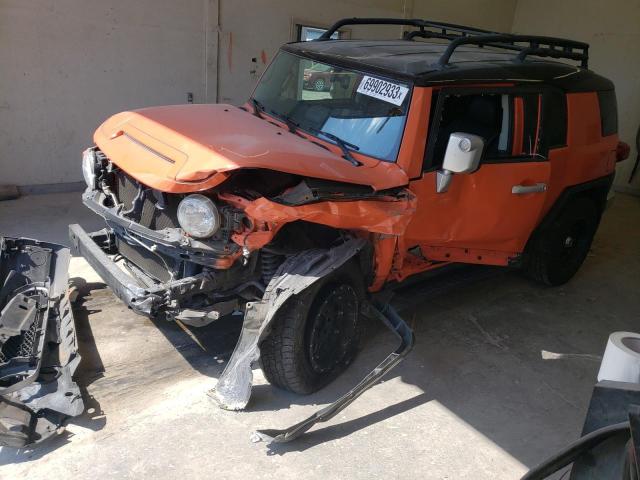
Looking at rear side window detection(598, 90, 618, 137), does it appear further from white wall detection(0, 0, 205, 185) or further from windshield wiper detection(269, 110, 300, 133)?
white wall detection(0, 0, 205, 185)

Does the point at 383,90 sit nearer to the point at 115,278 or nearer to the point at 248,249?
the point at 248,249

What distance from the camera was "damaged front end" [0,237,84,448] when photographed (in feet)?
8.66

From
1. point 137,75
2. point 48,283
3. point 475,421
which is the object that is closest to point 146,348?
point 48,283

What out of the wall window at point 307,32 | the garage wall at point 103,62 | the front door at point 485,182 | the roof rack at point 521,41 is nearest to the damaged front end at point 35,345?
the front door at point 485,182

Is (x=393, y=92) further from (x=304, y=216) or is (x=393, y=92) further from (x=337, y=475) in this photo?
(x=337, y=475)

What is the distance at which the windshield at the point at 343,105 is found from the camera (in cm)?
341

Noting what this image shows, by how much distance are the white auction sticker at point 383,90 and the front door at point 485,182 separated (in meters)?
0.24

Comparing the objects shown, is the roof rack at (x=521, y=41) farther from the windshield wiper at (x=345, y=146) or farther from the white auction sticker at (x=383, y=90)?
the windshield wiper at (x=345, y=146)

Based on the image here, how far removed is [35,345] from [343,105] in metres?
2.41

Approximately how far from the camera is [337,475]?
2.73m

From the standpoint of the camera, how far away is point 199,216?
9.28ft

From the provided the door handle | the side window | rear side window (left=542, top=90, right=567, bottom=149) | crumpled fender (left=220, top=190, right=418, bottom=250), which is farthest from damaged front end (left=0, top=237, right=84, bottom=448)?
rear side window (left=542, top=90, right=567, bottom=149)

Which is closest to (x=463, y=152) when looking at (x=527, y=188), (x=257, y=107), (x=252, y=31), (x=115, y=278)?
(x=527, y=188)

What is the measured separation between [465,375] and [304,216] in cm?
176
